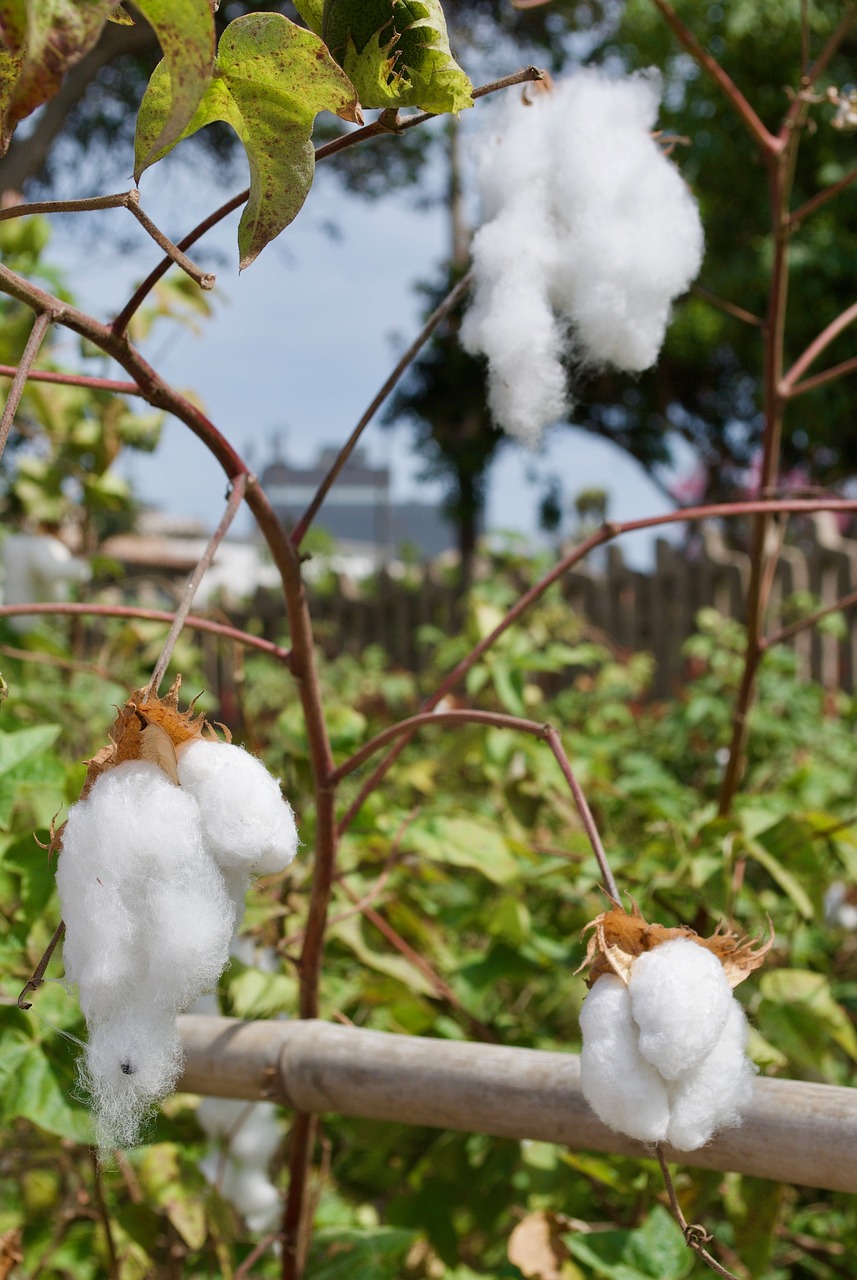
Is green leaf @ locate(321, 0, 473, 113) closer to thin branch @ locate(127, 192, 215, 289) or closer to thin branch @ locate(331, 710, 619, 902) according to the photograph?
thin branch @ locate(127, 192, 215, 289)

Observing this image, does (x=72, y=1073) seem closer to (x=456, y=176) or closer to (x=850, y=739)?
(x=850, y=739)

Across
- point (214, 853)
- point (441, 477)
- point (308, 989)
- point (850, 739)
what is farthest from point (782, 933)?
point (441, 477)

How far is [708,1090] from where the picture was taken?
564 millimetres

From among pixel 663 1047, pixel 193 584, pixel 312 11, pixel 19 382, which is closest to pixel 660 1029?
pixel 663 1047

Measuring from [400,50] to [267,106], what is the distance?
68 millimetres

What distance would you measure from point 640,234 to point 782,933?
34.0 inches

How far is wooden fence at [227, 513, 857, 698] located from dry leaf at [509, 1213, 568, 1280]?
2.95m

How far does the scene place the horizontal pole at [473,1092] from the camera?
0.62 metres

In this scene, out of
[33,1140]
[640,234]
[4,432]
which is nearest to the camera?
[4,432]

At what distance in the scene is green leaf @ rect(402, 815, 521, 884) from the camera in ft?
3.49

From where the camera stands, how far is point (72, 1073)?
801mm


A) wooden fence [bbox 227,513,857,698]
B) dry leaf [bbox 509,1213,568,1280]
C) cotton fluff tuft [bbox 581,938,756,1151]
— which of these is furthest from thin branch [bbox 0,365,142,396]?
wooden fence [bbox 227,513,857,698]

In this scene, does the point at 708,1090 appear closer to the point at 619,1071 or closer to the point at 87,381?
the point at 619,1071

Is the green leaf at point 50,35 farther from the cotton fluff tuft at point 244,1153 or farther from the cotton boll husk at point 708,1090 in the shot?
the cotton fluff tuft at point 244,1153
